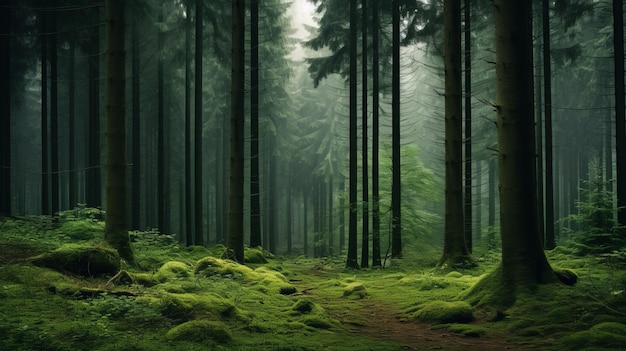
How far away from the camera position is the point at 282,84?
29.7 metres

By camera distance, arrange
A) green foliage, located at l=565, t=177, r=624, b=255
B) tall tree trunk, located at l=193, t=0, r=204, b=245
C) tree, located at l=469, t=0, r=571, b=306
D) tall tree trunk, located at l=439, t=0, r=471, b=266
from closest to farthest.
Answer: tree, located at l=469, t=0, r=571, b=306, green foliage, located at l=565, t=177, r=624, b=255, tall tree trunk, located at l=439, t=0, r=471, b=266, tall tree trunk, located at l=193, t=0, r=204, b=245

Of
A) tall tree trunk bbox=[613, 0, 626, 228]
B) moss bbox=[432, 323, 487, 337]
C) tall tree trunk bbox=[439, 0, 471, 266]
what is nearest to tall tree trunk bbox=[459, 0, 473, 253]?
tall tree trunk bbox=[439, 0, 471, 266]

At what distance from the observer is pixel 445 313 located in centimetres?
720

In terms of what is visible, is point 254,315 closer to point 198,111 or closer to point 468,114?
point 468,114

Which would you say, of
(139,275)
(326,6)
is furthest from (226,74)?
(139,275)

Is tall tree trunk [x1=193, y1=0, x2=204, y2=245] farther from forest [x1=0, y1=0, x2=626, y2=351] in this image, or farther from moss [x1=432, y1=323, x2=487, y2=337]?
moss [x1=432, y1=323, x2=487, y2=337]

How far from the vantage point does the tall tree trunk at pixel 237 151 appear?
12.6m

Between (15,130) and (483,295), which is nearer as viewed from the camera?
(483,295)

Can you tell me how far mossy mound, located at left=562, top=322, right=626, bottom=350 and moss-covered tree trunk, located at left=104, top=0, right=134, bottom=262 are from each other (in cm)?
837

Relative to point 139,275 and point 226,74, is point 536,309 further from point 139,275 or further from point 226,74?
point 226,74

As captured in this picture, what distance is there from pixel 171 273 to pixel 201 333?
383 cm

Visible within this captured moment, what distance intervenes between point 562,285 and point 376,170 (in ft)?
38.4

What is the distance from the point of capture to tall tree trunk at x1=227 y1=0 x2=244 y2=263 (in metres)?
12.6

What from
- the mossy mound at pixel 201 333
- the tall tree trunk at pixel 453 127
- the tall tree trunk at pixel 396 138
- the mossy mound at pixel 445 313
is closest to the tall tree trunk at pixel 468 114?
the tall tree trunk at pixel 453 127
